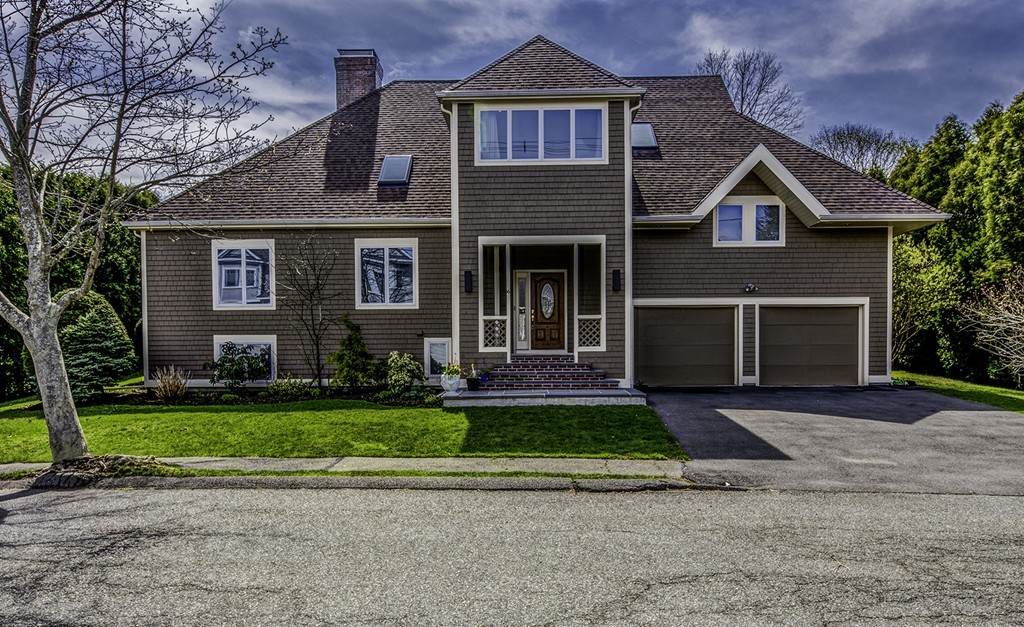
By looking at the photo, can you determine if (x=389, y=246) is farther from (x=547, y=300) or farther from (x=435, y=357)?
(x=547, y=300)

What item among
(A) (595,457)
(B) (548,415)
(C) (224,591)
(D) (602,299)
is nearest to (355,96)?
(D) (602,299)

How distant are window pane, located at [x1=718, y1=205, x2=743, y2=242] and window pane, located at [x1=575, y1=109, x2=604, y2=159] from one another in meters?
3.93

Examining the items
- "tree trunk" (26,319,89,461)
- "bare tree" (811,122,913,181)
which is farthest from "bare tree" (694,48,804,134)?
"tree trunk" (26,319,89,461)

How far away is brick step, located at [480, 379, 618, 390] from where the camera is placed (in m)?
11.4

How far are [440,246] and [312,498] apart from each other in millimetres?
8491

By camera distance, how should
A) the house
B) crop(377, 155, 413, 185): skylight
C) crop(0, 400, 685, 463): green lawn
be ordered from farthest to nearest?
crop(377, 155, 413, 185): skylight < the house < crop(0, 400, 685, 463): green lawn

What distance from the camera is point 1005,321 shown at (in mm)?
12766

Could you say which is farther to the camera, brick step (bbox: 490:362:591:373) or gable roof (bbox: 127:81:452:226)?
gable roof (bbox: 127:81:452:226)

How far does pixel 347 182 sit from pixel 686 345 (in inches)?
375

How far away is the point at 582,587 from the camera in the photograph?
385cm

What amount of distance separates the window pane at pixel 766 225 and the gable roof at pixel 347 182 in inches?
298

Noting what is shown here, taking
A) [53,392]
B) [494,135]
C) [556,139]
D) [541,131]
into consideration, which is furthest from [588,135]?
[53,392]

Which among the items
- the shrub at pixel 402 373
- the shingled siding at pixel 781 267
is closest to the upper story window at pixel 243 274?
the shrub at pixel 402 373

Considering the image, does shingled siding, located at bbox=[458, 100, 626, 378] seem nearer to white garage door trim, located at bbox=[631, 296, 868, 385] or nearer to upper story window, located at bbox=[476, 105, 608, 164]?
upper story window, located at bbox=[476, 105, 608, 164]
